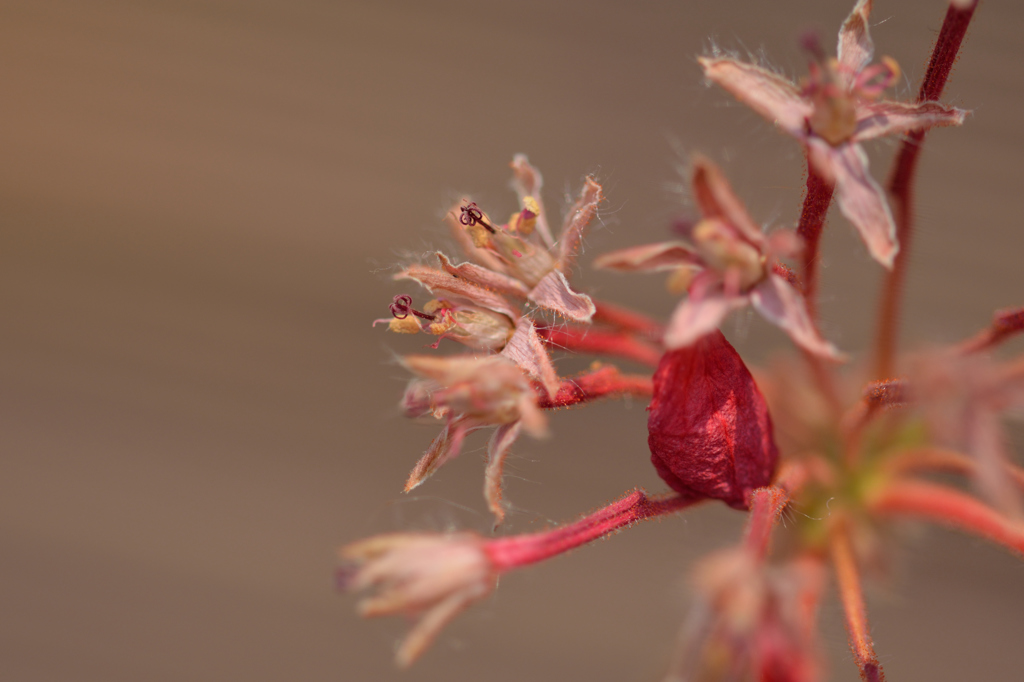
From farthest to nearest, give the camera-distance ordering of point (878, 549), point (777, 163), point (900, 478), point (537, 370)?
point (777, 163) < point (878, 549) < point (900, 478) < point (537, 370)

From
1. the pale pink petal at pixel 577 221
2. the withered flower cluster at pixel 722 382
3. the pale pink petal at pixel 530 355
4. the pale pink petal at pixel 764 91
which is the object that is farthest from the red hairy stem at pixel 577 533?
the pale pink petal at pixel 764 91

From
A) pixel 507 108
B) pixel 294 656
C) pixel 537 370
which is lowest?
pixel 537 370

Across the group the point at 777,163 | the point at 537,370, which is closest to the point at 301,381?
the point at 777,163

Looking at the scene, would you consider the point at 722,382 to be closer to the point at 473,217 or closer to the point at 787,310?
the point at 787,310

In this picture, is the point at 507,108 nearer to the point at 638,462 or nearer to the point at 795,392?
the point at 638,462

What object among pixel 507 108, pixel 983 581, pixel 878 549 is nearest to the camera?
pixel 878 549

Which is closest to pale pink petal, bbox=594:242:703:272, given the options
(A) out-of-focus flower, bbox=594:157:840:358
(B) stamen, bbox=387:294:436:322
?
(A) out-of-focus flower, bbox=594:157:840:358
